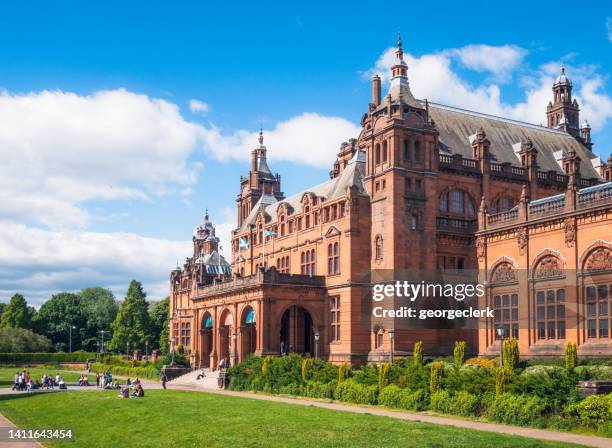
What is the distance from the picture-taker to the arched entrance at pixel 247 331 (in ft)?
209

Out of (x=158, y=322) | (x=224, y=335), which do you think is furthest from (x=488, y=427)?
(x=158, y=322)

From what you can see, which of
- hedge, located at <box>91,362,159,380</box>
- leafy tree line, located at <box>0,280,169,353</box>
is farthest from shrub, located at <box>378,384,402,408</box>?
leafy tree line, located at <box>0,280,169,353</box>

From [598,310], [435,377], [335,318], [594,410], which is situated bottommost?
[594,410]

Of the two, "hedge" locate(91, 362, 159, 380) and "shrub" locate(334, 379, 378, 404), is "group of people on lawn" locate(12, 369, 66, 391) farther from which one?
"shrub" locate(334, 379, 378, 404)

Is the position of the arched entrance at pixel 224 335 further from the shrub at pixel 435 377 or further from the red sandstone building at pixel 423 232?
the shrub at pixel 435 377

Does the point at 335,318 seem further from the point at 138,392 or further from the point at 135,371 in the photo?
the point at 135,371

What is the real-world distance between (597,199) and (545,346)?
10429 mm

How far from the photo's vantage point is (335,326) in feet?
202

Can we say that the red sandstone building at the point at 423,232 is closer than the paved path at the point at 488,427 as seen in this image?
No

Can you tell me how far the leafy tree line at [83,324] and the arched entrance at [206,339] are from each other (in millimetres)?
34068

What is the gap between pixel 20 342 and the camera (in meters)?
112

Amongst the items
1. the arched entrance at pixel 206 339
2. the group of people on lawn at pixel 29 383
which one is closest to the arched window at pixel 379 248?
the arched entrance at pixel 206 339

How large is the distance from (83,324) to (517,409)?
126 m

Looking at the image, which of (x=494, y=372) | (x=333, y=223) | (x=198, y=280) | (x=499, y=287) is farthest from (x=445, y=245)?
(x=198, y=280)
